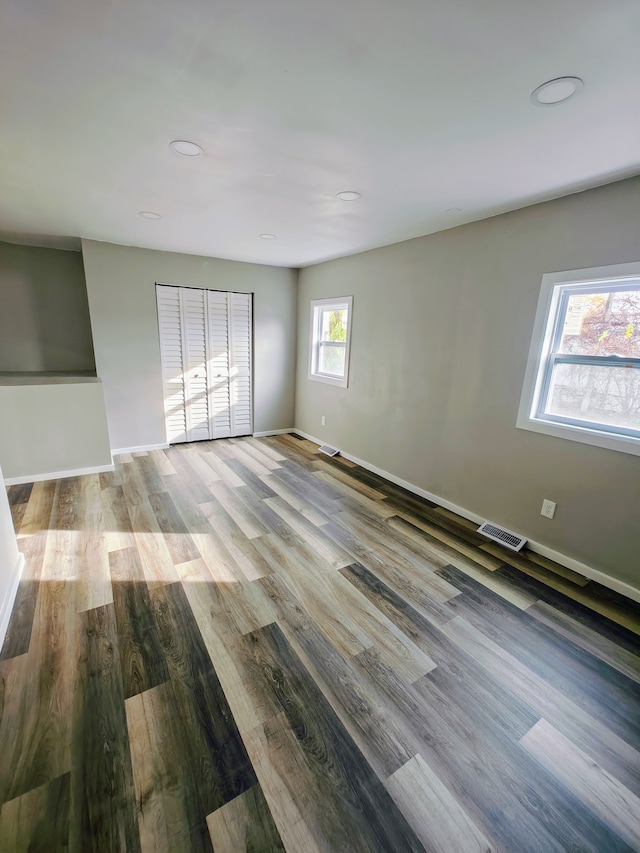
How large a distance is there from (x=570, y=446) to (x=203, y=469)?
11.4 feet

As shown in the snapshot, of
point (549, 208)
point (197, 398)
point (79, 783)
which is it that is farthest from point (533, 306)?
point (197, 398)

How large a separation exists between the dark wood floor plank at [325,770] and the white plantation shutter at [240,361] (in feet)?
12.6

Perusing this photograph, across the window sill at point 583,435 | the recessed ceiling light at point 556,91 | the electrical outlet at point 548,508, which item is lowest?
the electrical outlet at point 548,508

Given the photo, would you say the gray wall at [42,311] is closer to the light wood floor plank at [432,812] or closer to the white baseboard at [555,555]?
the white baseboard at [555,555]

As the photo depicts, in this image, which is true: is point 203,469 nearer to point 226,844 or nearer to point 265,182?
point 265,182

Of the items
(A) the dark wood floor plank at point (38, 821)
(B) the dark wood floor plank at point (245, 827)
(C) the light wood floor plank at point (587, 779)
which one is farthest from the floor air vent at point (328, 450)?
(A) the dark wood floor plank at point (38, 821)

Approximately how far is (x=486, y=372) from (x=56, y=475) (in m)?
4.30

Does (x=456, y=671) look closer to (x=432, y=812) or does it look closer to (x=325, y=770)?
(x=432, y=812)

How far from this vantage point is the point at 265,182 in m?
2.17

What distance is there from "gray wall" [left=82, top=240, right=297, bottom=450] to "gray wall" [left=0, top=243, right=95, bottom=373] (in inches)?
29.6

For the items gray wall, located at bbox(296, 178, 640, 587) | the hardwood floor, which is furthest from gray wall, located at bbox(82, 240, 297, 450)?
the hardwood floor

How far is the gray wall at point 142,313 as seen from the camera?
3924 millimetres

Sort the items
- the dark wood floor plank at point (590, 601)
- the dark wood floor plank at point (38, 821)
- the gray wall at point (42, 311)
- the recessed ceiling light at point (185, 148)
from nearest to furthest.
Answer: the dark wood floor plank at point (38, 821) → the recessed ceiling light at point (185, 148) → the dark wood floor plank at point (590, 601) → the gray wall at point (42, 311)

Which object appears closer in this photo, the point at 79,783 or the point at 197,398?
the point at 79,783
